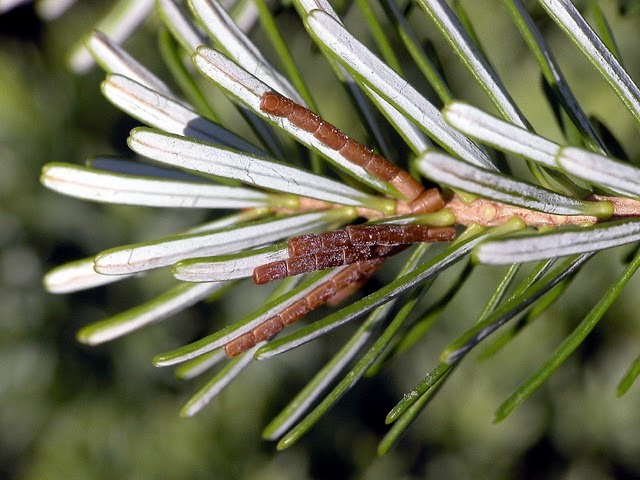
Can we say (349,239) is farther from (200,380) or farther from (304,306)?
(200,380)

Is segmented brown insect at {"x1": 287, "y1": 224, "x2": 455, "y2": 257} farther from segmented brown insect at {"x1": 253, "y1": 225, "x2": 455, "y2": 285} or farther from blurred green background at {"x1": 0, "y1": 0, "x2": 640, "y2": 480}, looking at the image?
blurred green background at {"x1": 0, "y1": 0, "x2": 640, "y2": 480}

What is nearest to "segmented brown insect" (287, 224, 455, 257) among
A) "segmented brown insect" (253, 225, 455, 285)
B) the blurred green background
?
"segmented brown insect" (253, 225, 455, 285)

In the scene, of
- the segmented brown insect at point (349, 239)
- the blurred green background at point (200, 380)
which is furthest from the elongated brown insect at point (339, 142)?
the blurred green background at point (200, 380)

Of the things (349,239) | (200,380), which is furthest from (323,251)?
(200,380)

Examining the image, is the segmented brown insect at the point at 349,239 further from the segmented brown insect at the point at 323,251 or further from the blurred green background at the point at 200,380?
the blurred green background at the point at 200,380

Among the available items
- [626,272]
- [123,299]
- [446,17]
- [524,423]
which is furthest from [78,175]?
[524,423]

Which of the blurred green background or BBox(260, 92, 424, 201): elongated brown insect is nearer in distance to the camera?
BBox(260, 92, 424, 201): elongated brown insect
